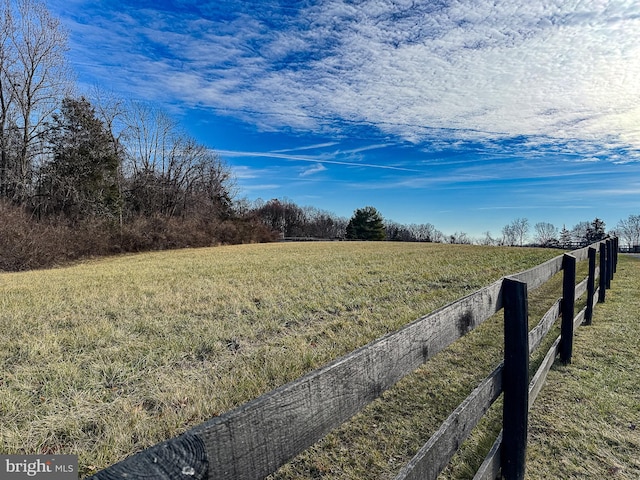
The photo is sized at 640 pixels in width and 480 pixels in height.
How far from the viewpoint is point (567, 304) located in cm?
457

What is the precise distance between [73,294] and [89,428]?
22.8 feet

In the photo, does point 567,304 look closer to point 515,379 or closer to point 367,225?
point 515,379

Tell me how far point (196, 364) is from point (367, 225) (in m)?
62.6

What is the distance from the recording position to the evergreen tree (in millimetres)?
65875

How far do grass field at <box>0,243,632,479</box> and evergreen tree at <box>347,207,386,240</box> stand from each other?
56.9m

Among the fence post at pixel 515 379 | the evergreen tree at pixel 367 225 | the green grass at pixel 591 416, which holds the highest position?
the evergreen tree at pixel 367 225

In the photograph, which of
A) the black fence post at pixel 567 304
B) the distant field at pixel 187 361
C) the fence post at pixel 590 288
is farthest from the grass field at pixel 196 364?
the fence post at pixel 590 288

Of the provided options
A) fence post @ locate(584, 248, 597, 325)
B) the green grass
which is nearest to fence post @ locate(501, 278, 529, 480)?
the green grass

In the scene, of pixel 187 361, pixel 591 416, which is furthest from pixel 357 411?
pixel 187 361

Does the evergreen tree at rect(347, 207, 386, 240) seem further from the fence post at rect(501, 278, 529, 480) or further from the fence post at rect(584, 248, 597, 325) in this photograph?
the fence post at rect(501, 278, 529, 480)

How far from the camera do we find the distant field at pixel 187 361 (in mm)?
3023

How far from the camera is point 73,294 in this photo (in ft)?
28.7

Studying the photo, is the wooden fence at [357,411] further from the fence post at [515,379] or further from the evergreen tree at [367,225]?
the evergreen tree at [367,225]

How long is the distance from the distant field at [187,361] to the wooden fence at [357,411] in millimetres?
1069
